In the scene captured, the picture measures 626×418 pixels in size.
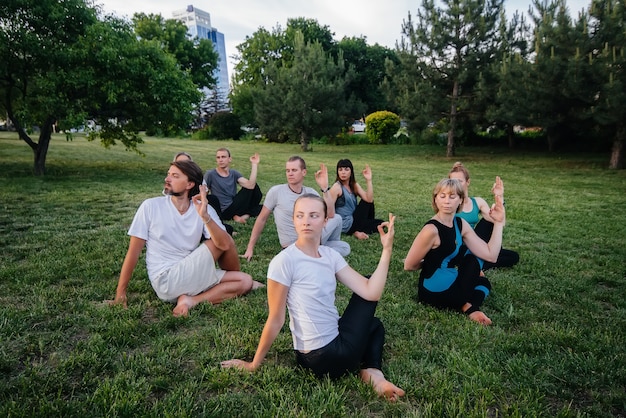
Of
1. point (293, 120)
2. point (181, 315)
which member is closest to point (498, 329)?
point (181, 315)

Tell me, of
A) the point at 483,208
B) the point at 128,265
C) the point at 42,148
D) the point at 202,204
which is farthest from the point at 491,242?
the point at 42,148

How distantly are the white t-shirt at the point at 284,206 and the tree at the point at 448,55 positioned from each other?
59.4 feet

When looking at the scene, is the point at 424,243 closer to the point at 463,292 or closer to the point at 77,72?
the point at 463,292

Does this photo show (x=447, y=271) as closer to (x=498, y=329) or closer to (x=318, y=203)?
(x=498, y=329)

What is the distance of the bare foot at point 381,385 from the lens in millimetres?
2680

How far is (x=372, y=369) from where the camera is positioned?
2.87 metres

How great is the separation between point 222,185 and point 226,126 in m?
39.3

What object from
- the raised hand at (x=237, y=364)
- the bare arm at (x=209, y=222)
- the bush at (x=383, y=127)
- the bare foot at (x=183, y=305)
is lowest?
the raised hand at (x=237, y=364)

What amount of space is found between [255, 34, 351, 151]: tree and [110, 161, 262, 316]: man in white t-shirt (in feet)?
83.2

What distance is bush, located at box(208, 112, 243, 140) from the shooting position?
45.6 meters

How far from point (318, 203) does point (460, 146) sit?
1134 inches

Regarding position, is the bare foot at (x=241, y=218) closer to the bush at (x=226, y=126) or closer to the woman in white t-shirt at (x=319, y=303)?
the woman in white t-shirt at (x=319, y=303)

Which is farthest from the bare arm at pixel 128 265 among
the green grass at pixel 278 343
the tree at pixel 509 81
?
the tree at pixel 509 81

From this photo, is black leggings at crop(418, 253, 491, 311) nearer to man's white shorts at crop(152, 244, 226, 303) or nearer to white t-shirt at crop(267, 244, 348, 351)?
white t-shirt at crop(267, 244, 348, 351)
